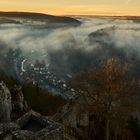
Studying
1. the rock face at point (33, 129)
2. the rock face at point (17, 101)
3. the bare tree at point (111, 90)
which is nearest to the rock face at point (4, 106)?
the rock face at point (17, 101)

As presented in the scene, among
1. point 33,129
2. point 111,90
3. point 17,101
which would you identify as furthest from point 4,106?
Result: point 111,90

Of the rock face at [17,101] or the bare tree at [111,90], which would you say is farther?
the rock face at [17,101]

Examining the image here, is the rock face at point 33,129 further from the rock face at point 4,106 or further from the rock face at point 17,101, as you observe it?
the rock face at point 17,101

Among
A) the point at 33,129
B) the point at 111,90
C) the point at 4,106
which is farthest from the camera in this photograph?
the point at 4,106

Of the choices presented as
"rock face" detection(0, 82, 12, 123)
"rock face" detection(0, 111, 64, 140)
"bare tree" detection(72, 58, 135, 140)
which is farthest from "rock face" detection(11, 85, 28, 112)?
"rock face" detection(0, 111, 64, 140)

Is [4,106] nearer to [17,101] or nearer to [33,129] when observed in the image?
[17,101]

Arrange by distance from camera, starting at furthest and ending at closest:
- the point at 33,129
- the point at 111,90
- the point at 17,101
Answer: the point at 17,101 < the point at 111,90 < the point at 33,129

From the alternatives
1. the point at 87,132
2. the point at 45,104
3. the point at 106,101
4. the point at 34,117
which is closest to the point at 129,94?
the point at 106,101

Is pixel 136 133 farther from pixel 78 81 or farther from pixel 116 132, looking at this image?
pixel 78 81

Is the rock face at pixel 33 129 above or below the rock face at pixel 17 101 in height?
above

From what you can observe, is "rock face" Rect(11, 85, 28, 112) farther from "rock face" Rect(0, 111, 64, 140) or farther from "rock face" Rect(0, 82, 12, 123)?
"rock face" Rect(0, 111, 64, 140)

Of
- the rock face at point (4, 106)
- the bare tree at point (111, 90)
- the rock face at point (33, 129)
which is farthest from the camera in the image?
the rock face at point (4, 106)
